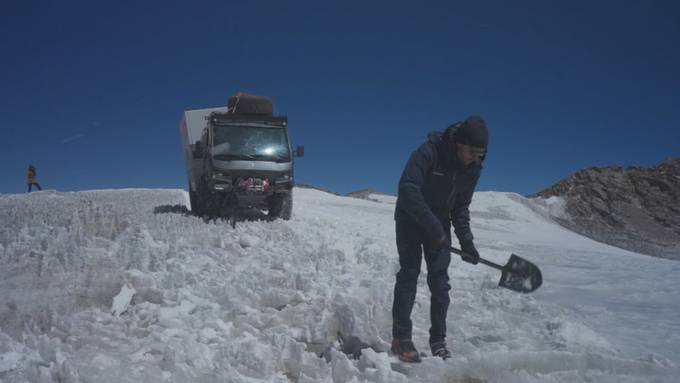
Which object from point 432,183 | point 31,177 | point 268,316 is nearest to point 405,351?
point 432,183

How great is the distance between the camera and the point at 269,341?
3.53m

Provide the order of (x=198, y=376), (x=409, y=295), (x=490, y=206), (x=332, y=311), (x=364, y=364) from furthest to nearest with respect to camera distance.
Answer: (x=490, y=206) < (x=332, y=311) < (x=409, y=295) < (x=364, y=364) < (x=198, y=376)

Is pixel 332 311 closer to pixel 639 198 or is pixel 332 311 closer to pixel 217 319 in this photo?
pixel 217 319

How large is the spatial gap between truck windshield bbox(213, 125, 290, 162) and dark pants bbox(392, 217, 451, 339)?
7570 millimetres

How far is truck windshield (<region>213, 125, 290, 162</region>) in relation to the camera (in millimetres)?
10609

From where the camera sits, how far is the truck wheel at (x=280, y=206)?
11.1m

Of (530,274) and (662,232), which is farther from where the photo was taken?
(662,232)

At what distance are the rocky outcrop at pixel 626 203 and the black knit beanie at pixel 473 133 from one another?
2684 cm

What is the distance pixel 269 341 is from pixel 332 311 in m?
0.91

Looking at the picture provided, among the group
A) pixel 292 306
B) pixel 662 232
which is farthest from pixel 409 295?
pixel 662 232

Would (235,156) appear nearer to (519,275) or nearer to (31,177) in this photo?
(519,275)

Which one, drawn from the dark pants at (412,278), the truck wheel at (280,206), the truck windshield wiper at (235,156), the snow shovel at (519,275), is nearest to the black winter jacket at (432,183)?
the dark pants at (412,278)

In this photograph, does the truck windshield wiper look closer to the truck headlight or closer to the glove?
the truck headlight

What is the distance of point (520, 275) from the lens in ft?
13.0
